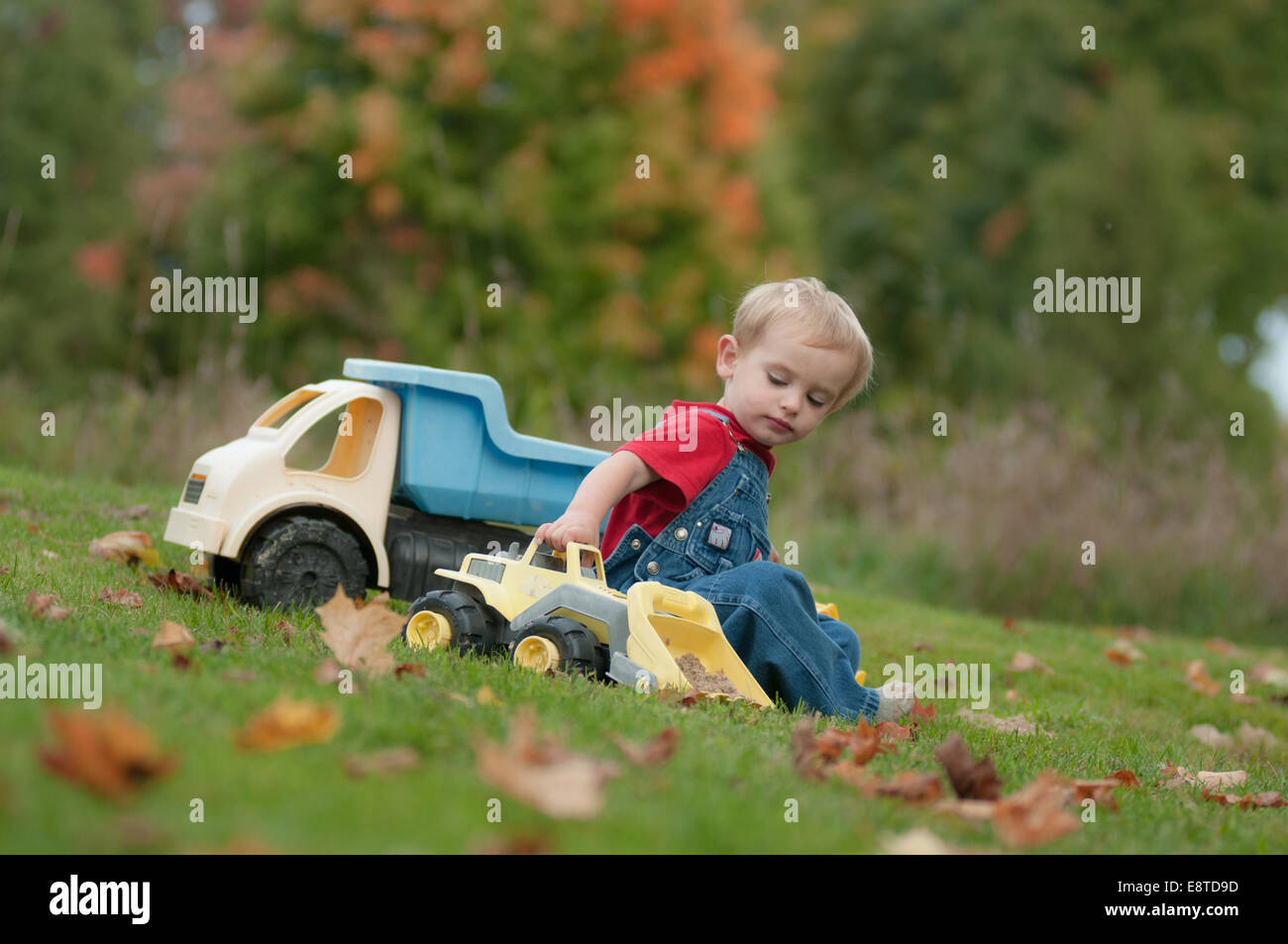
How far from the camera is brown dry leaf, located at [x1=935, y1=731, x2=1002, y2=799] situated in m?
2.59

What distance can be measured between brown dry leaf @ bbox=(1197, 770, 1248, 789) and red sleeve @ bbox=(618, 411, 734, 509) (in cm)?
166

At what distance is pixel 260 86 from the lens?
1512cm

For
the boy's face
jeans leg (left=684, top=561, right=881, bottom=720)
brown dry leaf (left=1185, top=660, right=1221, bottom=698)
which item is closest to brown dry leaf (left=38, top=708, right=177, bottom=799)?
jeans leg (left=684, top=561, right=881, bottom=720)

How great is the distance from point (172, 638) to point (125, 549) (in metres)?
1.68

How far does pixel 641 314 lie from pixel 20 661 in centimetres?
1319

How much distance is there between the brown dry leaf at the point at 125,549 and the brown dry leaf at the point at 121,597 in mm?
Answer: 673

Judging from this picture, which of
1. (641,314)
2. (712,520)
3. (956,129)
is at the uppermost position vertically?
(956,129)

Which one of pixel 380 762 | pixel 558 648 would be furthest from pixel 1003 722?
pixel 380 762

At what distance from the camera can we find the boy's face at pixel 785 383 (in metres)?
3.90

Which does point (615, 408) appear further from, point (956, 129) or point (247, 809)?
point (956, 129)

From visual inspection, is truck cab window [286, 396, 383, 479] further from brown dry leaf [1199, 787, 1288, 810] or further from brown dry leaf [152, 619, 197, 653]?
brown dry leaf [1199, 787, 1288, 810]

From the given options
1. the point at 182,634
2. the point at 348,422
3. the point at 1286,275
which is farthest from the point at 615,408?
the point at 1286,275

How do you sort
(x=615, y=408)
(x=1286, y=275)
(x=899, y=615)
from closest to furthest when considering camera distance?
(x=899, y=615) → (x=615, y=408) → (x=1286, y=275)

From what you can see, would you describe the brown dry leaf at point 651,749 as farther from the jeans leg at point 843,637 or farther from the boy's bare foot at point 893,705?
the jeans leg at point 843,637
